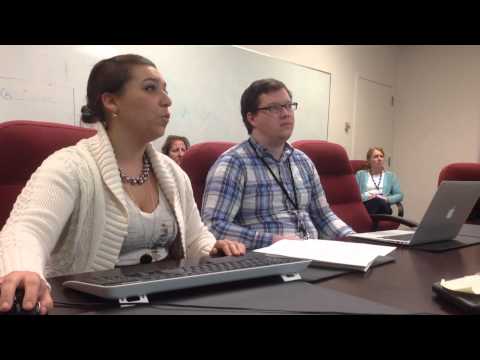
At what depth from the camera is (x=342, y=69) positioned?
471 cm

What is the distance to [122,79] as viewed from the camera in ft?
4.07

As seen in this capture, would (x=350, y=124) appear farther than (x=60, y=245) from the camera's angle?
Yes

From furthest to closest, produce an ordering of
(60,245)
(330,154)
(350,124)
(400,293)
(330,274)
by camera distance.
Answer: (350,124) < (330,154) < (60,245) < (330,274) < (400,293)

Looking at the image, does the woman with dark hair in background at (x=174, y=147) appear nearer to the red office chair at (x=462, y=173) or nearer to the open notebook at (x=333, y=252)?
the red office chair at (x=462, y=173)

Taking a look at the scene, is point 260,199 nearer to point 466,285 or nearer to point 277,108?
point 277,108

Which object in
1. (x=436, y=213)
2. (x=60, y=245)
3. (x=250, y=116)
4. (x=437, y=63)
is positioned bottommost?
(x=60, y=245)

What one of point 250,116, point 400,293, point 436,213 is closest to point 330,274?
point 400,293

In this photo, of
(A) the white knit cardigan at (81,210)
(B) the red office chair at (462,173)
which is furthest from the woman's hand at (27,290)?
(B) the red office chair at (462,173)

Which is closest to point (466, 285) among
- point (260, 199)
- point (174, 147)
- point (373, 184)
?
point (260, 199)

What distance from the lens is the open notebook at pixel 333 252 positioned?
3.04ft

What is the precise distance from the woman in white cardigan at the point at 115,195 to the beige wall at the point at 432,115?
14.4ft
